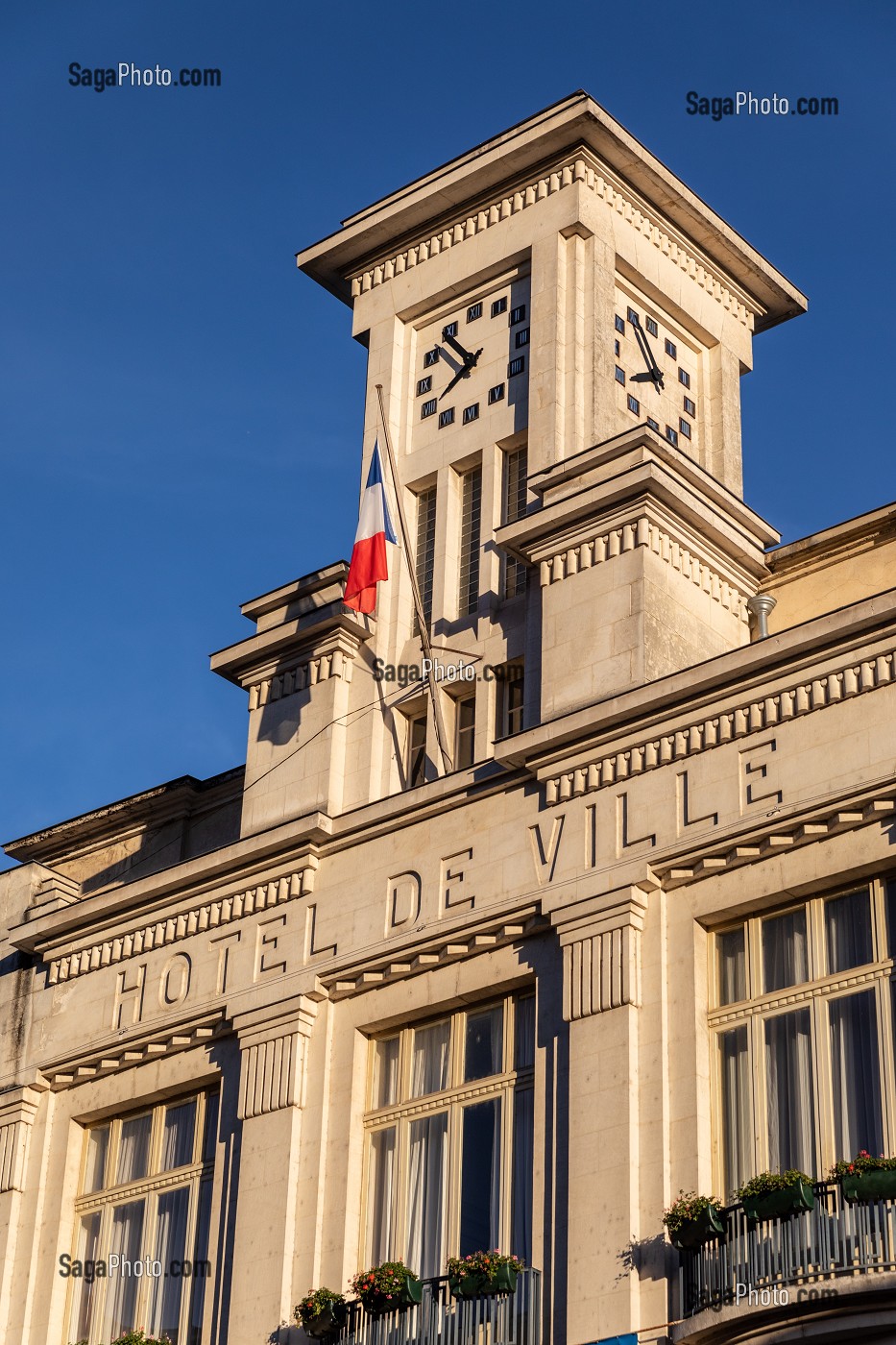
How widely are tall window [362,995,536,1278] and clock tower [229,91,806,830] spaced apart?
342cm

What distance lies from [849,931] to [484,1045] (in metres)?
4.98

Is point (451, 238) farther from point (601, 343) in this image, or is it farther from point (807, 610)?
point (807, 610)

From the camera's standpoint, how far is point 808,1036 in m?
27.6

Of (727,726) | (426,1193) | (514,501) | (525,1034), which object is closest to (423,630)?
(514,501)

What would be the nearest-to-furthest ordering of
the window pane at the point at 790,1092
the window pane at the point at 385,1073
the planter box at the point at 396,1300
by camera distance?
the window pane at the point at 790,1092, the planter box at the point at 396,1300, the window pane at the point at 385,1073

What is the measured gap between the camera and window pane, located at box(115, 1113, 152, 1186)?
110 ft

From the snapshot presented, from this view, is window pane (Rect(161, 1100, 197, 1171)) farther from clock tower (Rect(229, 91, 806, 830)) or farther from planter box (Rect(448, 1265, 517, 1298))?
planter box (Rect(448, 1265, 517, 1298))

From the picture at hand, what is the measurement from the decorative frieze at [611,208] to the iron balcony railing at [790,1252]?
53.3 ft

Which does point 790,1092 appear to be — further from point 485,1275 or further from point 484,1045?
point 484,1045

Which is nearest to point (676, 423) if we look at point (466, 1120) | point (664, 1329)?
point (466, 1120)

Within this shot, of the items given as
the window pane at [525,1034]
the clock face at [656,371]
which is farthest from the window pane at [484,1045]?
the clock face at [656,371]

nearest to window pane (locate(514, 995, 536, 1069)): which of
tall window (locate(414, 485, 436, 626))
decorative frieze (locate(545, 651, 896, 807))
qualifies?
decorative frieze (locate(545, 651, 896, 807))

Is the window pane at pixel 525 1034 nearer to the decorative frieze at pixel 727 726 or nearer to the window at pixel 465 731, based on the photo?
the decorative frieze at pixel 727 726

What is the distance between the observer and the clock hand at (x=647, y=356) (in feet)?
119
